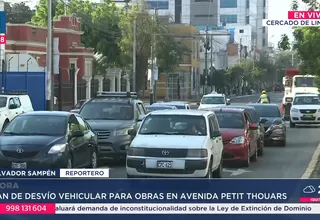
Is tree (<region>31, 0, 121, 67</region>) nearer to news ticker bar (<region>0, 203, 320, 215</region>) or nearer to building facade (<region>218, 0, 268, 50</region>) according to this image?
building facade (<region>218, 0, 268, 50</region>)

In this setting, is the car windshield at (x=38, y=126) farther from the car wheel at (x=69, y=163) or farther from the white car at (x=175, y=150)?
the white car at (x=175, y=150)

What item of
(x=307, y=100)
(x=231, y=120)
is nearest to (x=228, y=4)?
(x=307, y=100)

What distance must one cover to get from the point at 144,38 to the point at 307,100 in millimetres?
28054

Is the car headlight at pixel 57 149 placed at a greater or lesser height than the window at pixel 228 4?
lesser

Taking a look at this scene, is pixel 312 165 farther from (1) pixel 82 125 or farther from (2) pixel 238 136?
(1) pixel 82 125

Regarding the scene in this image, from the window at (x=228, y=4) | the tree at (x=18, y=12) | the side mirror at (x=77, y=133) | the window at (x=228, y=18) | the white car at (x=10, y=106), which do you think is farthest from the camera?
the window at (x=228, y=18)

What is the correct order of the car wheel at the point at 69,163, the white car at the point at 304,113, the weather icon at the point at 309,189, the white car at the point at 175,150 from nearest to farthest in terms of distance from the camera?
the weather icon at the point at 309,189, the white car at the point at 175,150, the car wheel at the point at 69,163, the white car at the point at 304,113

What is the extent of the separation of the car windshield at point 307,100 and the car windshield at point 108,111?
2103 cm

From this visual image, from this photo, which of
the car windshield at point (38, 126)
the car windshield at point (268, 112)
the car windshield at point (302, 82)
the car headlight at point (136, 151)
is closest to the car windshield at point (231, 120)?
the car windshield at point (38, 126)

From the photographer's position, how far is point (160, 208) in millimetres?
7371

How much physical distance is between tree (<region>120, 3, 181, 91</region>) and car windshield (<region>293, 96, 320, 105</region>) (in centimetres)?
2541

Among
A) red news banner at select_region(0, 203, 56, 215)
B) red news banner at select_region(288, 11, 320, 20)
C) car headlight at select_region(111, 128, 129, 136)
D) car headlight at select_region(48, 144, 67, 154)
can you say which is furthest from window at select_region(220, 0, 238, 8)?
red news banner at select_region(0, 203, 56, 215)

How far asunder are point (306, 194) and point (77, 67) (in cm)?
5421

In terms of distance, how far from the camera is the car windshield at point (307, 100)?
3903 cm
